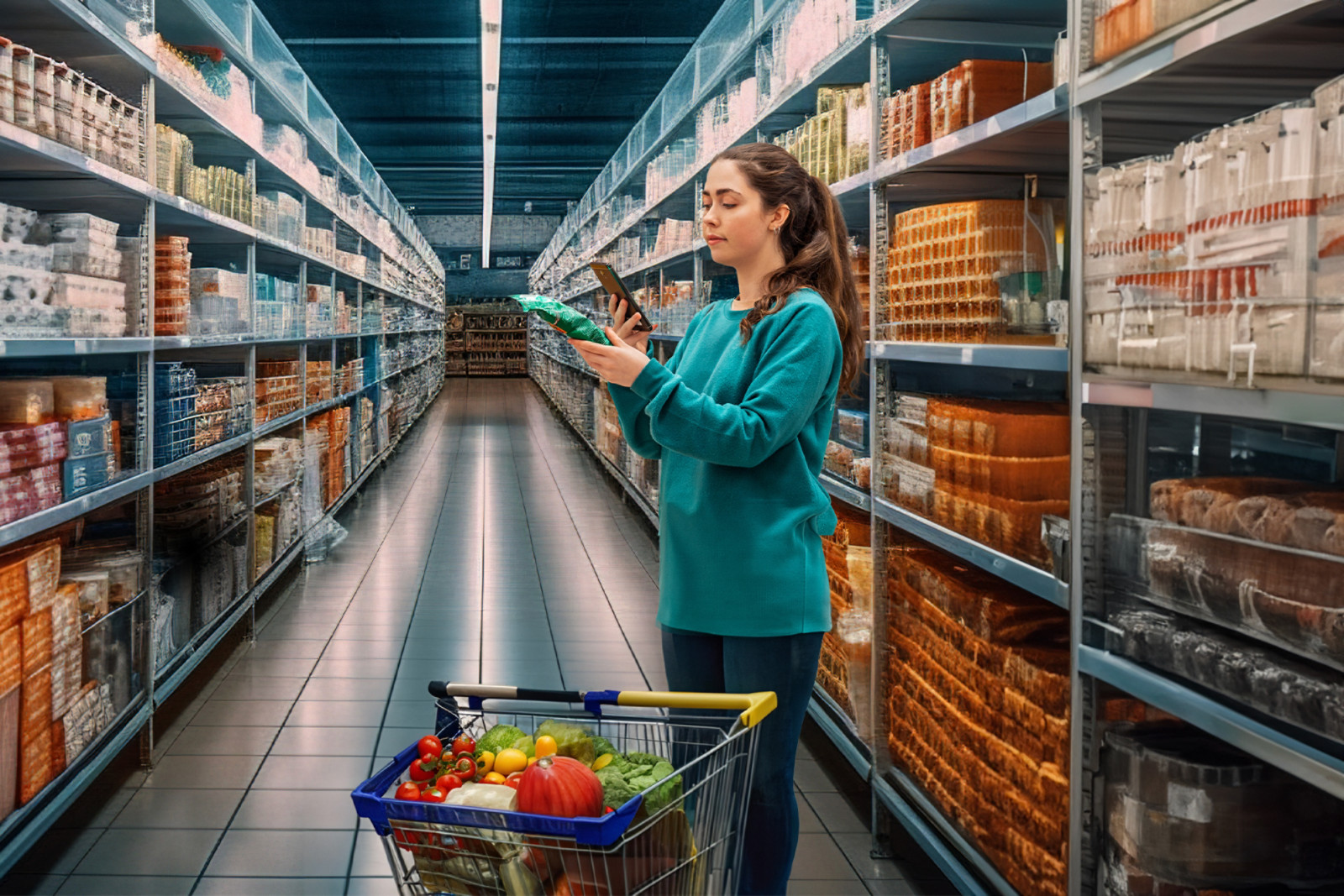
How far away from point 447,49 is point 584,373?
14.1 ft

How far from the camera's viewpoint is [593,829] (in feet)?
4.44

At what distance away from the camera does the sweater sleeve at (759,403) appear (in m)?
1.93

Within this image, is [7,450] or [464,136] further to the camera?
[464,136]

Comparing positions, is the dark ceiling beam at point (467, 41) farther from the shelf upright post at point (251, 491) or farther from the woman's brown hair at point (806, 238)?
the woman's brown hair at point (806, 238)

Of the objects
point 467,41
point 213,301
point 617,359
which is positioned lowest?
point 617,359

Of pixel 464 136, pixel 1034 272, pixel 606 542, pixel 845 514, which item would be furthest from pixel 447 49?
pixel 1034 272

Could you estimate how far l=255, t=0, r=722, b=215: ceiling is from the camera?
12586 mm

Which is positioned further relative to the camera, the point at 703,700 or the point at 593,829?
the point at 703,700

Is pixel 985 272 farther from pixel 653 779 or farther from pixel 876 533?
pixel 653 779

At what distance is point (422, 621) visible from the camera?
5898 mm

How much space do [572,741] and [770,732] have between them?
0.60 meters

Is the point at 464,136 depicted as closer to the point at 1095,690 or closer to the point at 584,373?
the point at 584,373

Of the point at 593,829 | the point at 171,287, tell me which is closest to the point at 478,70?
the point at 171,287

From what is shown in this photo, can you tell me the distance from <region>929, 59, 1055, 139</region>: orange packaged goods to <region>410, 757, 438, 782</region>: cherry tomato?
6.73 ft
